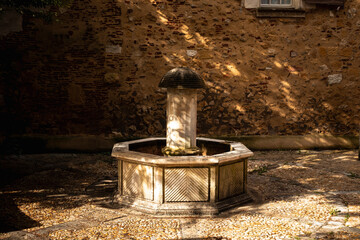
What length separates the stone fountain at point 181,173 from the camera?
425 centimetres

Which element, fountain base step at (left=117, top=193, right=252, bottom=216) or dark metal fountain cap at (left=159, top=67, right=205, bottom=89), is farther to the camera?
dark metal fountain cap at (left=159, top=67, right=205, bottom=89)

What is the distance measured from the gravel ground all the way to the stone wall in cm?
164

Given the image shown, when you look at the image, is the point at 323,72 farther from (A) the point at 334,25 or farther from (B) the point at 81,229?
(B) the point at 81,229

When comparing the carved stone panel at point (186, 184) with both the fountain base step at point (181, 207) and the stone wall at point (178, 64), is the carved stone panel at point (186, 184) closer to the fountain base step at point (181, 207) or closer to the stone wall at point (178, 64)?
the fountain base step at point (181, 207)

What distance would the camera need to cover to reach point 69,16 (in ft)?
26.4

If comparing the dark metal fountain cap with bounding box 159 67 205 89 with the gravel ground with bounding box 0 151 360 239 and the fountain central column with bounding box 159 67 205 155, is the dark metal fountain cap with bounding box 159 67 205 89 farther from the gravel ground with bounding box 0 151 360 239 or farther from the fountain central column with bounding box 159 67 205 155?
the gravel ground with bounding box 0 151 360 239

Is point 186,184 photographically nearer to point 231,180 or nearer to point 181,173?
point 181,173

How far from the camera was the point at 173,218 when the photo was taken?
4074 millimetres

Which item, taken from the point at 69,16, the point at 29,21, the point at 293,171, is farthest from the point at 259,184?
the point at 29,21

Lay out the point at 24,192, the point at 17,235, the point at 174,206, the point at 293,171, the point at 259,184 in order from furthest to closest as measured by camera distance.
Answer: the point at 293,171 < the point at 259,184 < the point at 24,192 < the point at 174,206 < the point at 17,235

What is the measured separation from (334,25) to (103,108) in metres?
6.11

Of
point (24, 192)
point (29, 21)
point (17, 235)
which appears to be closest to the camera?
point (17, 235)

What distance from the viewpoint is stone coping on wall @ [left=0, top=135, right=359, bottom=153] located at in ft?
26.8

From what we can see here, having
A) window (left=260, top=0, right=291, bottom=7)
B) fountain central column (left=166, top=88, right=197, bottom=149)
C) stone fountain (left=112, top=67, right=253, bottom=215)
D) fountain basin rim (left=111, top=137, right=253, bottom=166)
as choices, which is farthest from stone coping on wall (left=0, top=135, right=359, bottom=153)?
fountain basin rim (left=111, top=137, right=253, bottom=166)
